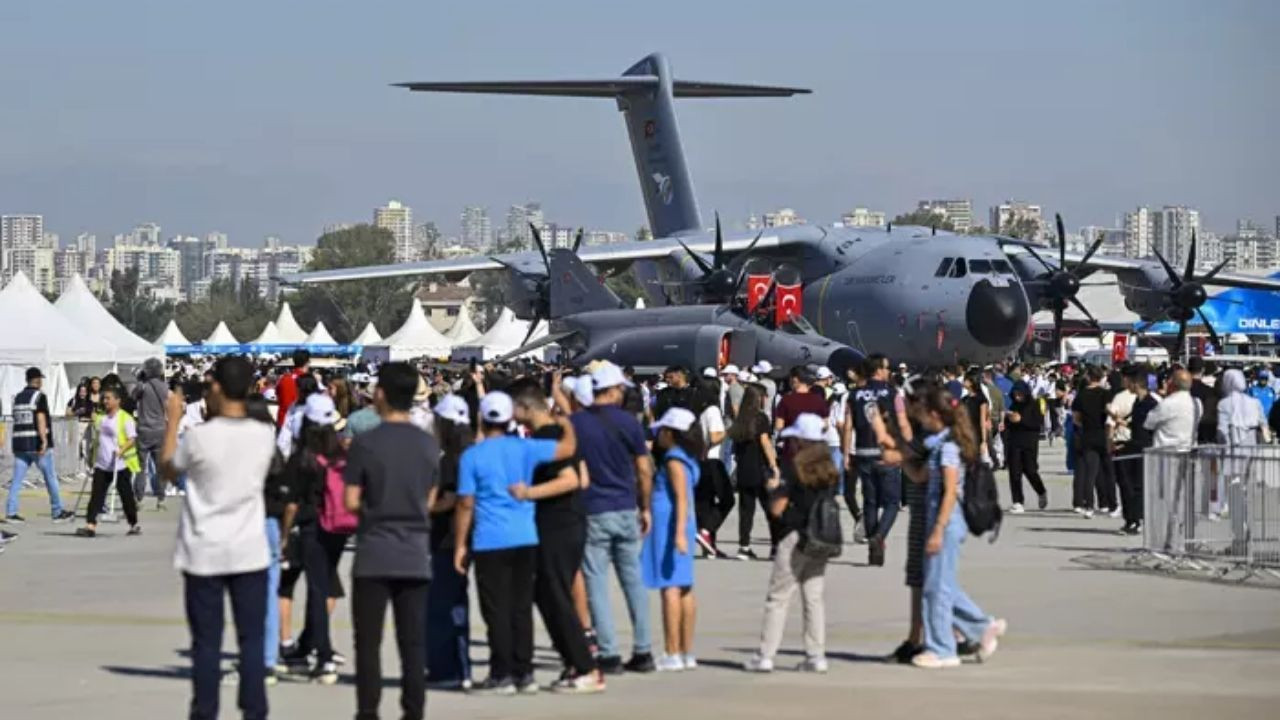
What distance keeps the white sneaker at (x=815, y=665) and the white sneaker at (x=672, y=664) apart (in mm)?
637

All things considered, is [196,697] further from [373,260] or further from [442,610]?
[373,260]

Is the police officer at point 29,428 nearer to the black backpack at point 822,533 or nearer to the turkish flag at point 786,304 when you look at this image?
the black backpack at point 822,533

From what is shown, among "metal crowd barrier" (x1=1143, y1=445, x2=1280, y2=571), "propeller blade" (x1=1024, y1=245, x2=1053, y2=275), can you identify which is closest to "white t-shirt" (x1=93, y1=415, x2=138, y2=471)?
"metal crowd barrier" (x1=1143, y1=445, x2=1280, y2=571)

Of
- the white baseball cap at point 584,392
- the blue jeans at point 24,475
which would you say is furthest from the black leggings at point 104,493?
the white baseball cap at point 584,392

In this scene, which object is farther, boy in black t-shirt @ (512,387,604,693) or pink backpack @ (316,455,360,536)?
pink backpack @ (316,455,360,536)

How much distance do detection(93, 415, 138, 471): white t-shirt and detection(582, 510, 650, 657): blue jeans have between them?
10031 millimetres

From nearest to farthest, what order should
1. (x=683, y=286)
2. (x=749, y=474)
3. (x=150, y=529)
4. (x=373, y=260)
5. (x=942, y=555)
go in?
(x=942, y=555) < (x=749, y=474) < (x=150, y=529) < (x=683, y=286) < (x=373, y=260)

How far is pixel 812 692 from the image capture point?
1109cm

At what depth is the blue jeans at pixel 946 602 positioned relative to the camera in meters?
11.8

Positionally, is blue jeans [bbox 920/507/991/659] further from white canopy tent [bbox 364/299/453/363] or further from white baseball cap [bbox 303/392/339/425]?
white canopy tent [bbox 364/299/453/363]

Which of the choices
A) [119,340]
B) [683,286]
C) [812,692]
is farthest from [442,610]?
[683,286]

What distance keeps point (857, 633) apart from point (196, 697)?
537 cm

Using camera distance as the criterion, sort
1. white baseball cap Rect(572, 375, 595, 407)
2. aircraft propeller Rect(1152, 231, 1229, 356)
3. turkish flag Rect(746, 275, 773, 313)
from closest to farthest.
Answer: white baseball cap Rect(572, 375, 595, 407) → turkish flag Rect(746, 275, 773, 313) → aircraft propeller Rect(1152, 231, 1229, 356)

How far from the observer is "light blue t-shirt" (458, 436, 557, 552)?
35.2 ft
